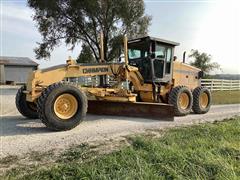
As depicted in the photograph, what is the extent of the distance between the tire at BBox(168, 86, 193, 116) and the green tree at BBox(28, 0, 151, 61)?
15.8m

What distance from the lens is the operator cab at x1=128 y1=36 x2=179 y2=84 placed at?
10.8 meters

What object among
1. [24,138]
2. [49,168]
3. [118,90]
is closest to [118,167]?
[49,168]

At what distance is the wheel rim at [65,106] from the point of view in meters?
7.93

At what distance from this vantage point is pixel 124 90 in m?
9.67

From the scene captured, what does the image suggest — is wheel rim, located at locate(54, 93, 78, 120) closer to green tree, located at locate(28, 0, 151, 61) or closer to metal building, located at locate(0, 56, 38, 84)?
green tree, located at locate(28, 0, 151, 61)

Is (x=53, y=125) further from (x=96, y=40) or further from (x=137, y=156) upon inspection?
(x=96, y=40)

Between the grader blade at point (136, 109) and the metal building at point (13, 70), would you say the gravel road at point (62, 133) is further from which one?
the metal building at point (13, 70)

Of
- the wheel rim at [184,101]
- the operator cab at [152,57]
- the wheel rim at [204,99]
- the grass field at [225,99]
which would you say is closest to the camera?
the operator cab at [152,57]

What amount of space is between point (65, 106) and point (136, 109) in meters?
2.45

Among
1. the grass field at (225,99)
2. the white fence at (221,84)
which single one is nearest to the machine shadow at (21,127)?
the grass field at (225,99)

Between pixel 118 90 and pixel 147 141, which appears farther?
pixel 118 90

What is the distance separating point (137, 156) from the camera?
517cm

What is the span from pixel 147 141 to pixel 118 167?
154 cm

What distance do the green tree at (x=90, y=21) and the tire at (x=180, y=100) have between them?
15.8 meters
